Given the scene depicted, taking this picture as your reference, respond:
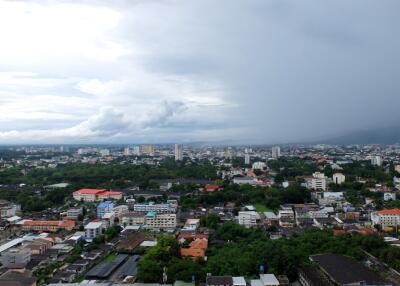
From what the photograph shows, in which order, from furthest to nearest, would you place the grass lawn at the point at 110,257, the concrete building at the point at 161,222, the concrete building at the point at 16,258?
the concrete building at the point at 161,222 < the grass lawn at the point at 110,257 < the concrete building at the point at 16,258

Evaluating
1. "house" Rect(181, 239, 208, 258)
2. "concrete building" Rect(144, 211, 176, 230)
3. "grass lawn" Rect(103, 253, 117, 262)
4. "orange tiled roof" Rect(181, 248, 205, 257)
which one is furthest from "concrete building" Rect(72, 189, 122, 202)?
"orange tiled roof" Rect(181, 248, 205, 257)

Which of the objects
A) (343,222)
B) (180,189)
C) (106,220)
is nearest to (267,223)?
(343,222)

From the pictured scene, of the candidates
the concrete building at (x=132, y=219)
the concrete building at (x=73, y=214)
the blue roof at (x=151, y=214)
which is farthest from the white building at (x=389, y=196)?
the concrete building at (x=73, y=214)

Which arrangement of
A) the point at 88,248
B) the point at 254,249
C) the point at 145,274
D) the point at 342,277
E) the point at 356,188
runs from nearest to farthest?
the point at 342,277 < the point at 145,274 < the point at 254,249 < the point at 88,248 < the point at 356,188

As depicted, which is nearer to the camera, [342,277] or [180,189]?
[342,277]

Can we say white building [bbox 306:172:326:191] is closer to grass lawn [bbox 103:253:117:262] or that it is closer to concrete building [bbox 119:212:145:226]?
concrete building [bbox 119:212:145:226]

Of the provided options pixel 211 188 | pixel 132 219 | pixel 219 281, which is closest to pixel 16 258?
pixel 219 281

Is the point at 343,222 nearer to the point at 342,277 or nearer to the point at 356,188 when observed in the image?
the point at 342,277

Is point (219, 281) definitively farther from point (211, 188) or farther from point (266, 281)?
point (211, 188)

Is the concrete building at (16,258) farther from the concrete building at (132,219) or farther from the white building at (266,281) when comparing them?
the white building at (266,281)
